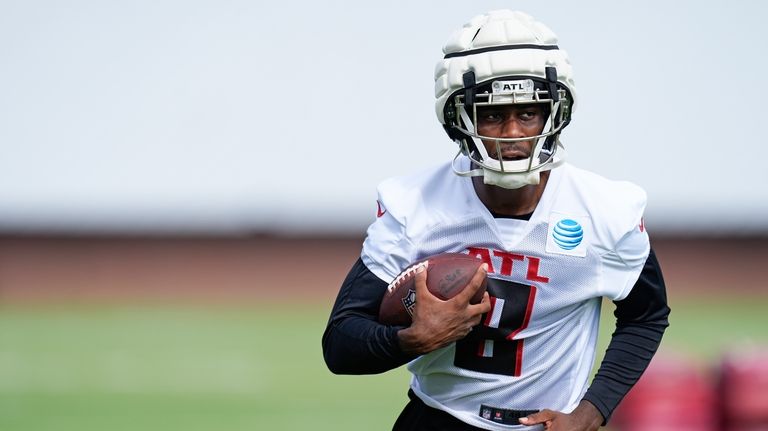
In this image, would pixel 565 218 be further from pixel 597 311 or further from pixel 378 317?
pixel 378 317

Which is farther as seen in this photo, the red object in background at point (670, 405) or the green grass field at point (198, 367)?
the green grass field at point (198, 367)

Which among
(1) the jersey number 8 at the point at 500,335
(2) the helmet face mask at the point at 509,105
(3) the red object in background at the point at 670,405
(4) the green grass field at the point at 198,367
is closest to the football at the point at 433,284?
(1) the jersey number 8 at the point at 500,335

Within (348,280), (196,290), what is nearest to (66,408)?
(348,280)

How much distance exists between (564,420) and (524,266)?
428 millimetres

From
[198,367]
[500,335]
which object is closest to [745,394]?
[500,335]

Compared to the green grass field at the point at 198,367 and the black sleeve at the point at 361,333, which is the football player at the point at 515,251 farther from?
the green grass field at the point at 198,367

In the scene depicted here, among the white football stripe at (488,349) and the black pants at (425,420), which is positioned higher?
the white football stripe at (488,349)

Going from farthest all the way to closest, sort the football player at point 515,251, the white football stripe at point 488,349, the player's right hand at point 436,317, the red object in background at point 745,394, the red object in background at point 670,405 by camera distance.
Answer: the red object in background at point 670,405 < the red object in background at point 745,394 < the white football stripe at point 488,349 < the football player at point 515,251 < the player's right hand at point 436,317

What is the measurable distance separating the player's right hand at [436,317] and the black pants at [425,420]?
413 millimetres

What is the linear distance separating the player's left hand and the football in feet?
1.25

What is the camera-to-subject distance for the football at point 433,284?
9.92 feet

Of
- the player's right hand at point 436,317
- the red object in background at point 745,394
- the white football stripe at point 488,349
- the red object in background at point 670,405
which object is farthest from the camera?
the red object in background at point 670,405

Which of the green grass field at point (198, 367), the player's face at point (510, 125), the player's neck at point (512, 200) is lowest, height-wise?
the green grass field at point (198, 367)

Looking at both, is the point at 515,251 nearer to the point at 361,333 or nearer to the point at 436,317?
the point at 436,317
